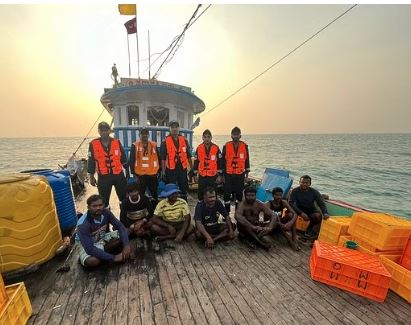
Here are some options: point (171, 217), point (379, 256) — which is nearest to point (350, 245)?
point (379, 256)

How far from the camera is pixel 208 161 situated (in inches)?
236

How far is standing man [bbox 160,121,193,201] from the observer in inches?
237

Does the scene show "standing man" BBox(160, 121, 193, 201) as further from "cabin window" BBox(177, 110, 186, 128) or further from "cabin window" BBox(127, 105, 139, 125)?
"cabin window" BBox(127, 105, 139, 125)

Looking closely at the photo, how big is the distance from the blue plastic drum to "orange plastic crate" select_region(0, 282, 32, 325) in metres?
2.28

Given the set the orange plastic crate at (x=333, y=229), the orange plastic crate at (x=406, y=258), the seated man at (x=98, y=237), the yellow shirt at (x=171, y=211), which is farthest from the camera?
the yellow shirt at (x=171, y=211)

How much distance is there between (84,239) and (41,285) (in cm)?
81

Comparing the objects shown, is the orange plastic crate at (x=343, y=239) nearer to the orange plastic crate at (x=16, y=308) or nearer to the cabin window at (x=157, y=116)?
the orange plastic crate at (x=16, y=308)

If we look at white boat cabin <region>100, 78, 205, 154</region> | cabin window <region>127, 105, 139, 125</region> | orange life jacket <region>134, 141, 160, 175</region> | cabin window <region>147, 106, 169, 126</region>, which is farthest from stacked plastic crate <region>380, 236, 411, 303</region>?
cabin window <region>127, 105, 139, 125</region>

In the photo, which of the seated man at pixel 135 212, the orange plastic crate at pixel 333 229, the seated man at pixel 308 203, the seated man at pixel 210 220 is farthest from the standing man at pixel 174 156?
the orange plastic crate at pixel 333 229

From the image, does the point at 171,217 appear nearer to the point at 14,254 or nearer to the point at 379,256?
the point at 14,254

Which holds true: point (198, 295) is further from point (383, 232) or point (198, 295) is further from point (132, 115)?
point (132, 115)

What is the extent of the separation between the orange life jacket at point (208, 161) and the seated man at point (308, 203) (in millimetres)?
2076

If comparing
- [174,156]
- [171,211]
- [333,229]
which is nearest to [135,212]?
[171,211]

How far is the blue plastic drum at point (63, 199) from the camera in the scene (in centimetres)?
473
